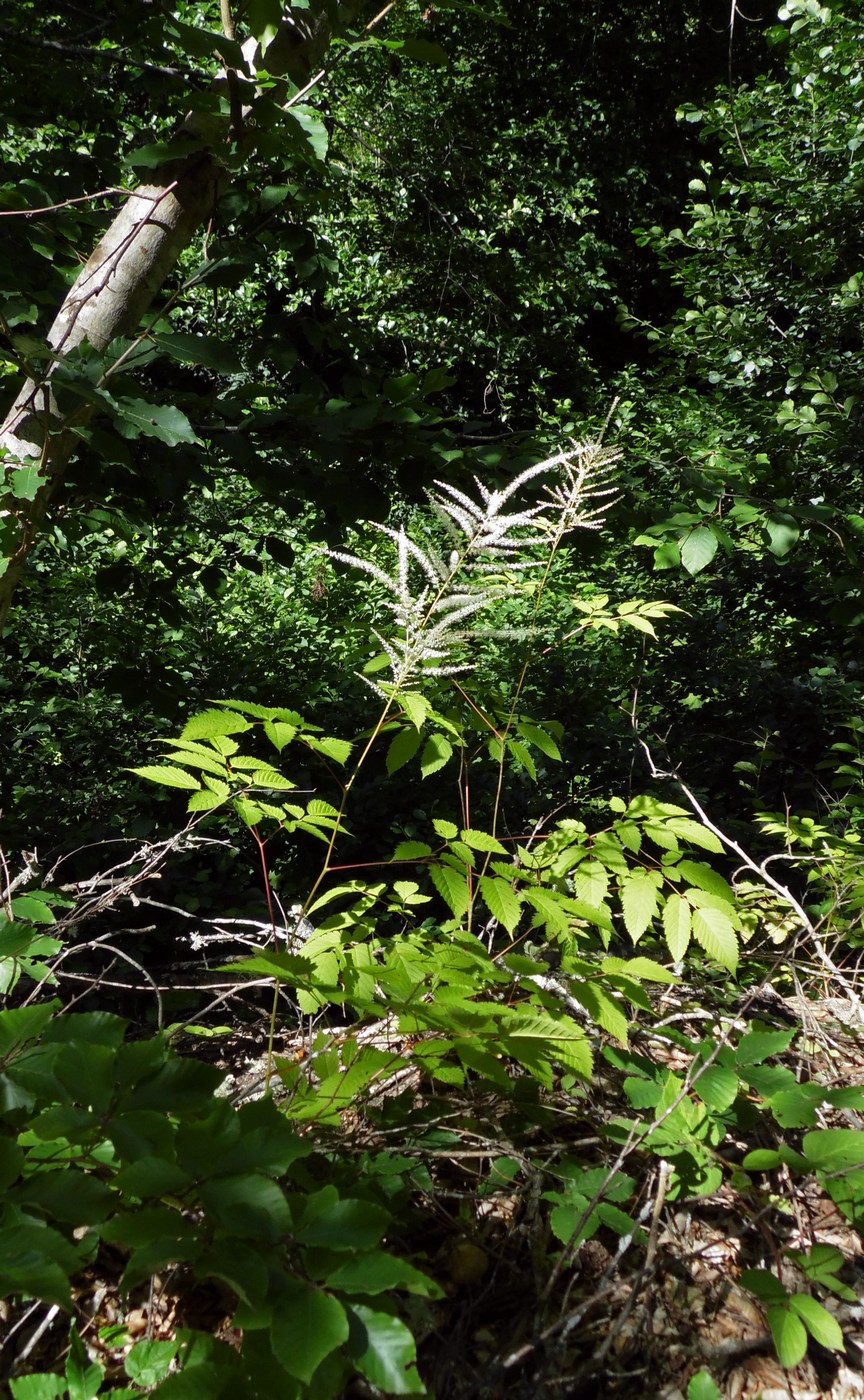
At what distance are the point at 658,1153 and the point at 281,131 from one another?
7.19 feet

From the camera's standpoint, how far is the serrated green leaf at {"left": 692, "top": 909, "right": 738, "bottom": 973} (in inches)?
53.2

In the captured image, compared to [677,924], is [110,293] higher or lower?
higher

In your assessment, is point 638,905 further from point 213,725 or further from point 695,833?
point 213,725

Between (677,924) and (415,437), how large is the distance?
1772mm

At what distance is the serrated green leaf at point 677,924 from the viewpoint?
4.48 ft

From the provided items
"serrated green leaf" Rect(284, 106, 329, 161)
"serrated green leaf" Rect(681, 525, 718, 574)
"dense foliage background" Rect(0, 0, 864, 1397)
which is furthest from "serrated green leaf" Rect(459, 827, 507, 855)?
"serrated green leaf" Rect(284, 106, 329, 161)

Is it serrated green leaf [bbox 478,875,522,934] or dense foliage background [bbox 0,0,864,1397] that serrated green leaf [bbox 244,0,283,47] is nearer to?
dense foliage background [bbox 0,0,864,1397]

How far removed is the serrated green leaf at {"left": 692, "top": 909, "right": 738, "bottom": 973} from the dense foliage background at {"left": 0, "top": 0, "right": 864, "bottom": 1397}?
0.11 metres

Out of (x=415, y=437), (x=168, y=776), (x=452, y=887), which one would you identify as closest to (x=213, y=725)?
(x=168, y=776)

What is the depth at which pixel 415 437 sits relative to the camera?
2.64 metres

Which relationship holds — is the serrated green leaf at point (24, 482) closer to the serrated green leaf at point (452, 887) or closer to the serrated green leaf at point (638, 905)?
the serrated green leaf at point (452, 887)

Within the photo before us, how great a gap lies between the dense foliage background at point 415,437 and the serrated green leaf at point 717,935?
11 centimetres

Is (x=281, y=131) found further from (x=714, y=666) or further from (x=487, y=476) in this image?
(x=714, y=666)

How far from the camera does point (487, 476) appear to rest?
270cm
